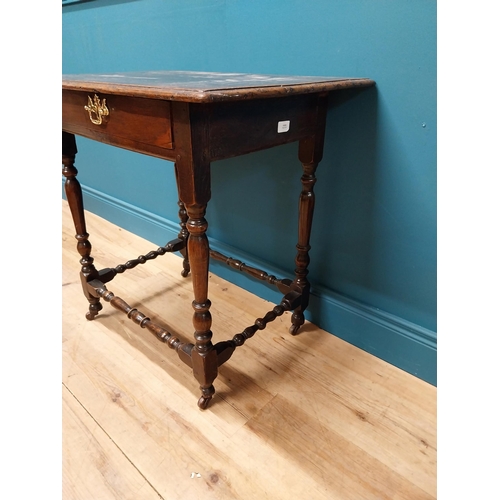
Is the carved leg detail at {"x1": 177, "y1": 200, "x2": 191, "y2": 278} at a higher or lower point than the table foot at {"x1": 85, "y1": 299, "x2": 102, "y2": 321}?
higher

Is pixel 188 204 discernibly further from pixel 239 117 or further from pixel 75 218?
pixel 75 218

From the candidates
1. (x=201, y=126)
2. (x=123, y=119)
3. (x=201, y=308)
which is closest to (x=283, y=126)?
(x=201, y=126)

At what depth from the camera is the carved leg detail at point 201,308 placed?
2.84 feet

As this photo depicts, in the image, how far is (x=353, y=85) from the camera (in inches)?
36.6

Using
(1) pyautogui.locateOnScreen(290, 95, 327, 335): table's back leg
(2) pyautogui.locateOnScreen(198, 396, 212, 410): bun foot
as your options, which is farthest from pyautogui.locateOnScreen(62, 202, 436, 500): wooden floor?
(1) pyautogui.locateOnScreen(290, 95, 327, 335): table's back leg

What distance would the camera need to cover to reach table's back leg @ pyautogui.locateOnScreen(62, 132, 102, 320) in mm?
1205

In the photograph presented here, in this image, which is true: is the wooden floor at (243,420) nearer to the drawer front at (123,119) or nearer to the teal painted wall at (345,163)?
the teal painted wall at (345,163)

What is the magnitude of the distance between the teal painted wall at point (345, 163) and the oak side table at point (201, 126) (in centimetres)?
10

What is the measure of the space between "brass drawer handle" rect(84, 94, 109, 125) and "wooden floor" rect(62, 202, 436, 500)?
0.68m

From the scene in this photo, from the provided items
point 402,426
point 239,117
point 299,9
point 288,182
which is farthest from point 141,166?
point 402,426

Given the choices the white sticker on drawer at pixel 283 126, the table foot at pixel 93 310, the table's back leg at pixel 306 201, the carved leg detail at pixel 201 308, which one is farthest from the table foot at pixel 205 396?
the white sticker on drawer at pixel 283 126

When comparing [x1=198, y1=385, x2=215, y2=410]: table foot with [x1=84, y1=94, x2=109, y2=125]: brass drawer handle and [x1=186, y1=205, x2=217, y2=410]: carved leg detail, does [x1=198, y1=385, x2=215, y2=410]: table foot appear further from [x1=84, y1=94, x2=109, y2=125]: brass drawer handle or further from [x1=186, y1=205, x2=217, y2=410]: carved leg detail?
[x1=84, y1=94, x2=109, y2=125]: brass drawer handle

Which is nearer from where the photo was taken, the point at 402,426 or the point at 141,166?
the point at 402,426

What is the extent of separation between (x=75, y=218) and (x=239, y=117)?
74cm
